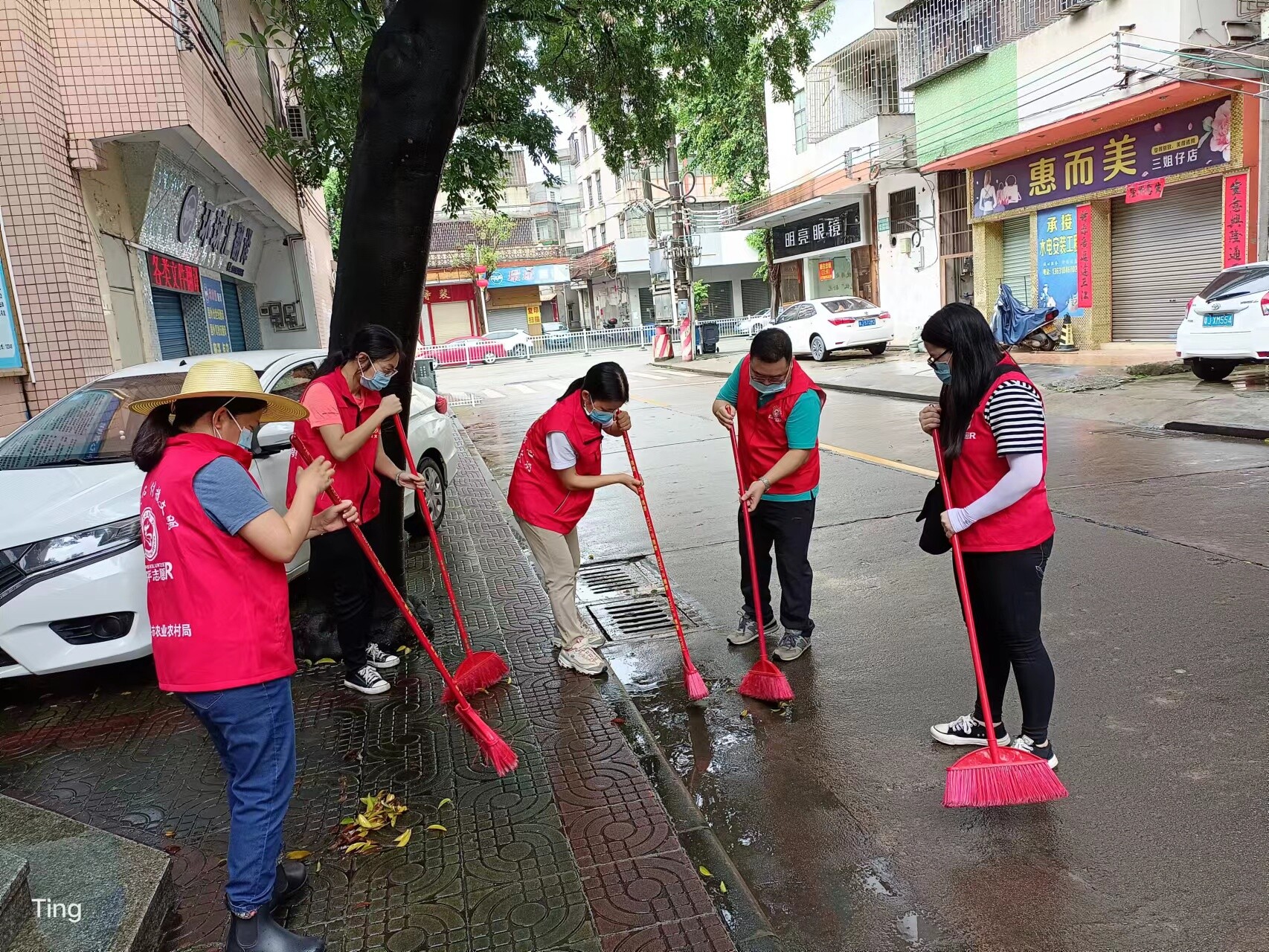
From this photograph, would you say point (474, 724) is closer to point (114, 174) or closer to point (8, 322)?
point (8, 322)

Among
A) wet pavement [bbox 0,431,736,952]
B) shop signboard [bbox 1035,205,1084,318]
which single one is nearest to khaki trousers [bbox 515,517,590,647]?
wet pavement [bbox 0,431,736,952]

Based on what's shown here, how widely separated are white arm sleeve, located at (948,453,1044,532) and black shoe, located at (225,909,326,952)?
7.89 ft

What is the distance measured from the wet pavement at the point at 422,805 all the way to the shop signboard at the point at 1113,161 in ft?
48.5

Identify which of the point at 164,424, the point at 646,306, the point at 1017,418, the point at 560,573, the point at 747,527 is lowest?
the point at 560,573

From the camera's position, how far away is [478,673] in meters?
4.33

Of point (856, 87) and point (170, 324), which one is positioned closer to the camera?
point (170, 324)

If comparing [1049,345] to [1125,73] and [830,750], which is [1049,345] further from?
[830,750]

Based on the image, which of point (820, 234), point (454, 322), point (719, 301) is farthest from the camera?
point (454, 322)

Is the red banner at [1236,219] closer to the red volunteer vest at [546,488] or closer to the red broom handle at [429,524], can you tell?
the red volunteer vest at [546,488]

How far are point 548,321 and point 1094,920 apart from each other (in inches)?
2092

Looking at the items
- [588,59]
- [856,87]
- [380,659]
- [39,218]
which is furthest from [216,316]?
[856,87]

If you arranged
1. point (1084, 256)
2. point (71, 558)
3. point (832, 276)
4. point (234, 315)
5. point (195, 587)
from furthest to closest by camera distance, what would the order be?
1. point (832, 276)
2. point (1084, 256)
3. point (234, 315)
4. point (71, 558)
5. point (195, 587)

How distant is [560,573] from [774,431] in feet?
4.13

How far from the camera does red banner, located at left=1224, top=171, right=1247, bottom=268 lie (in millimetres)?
14203
